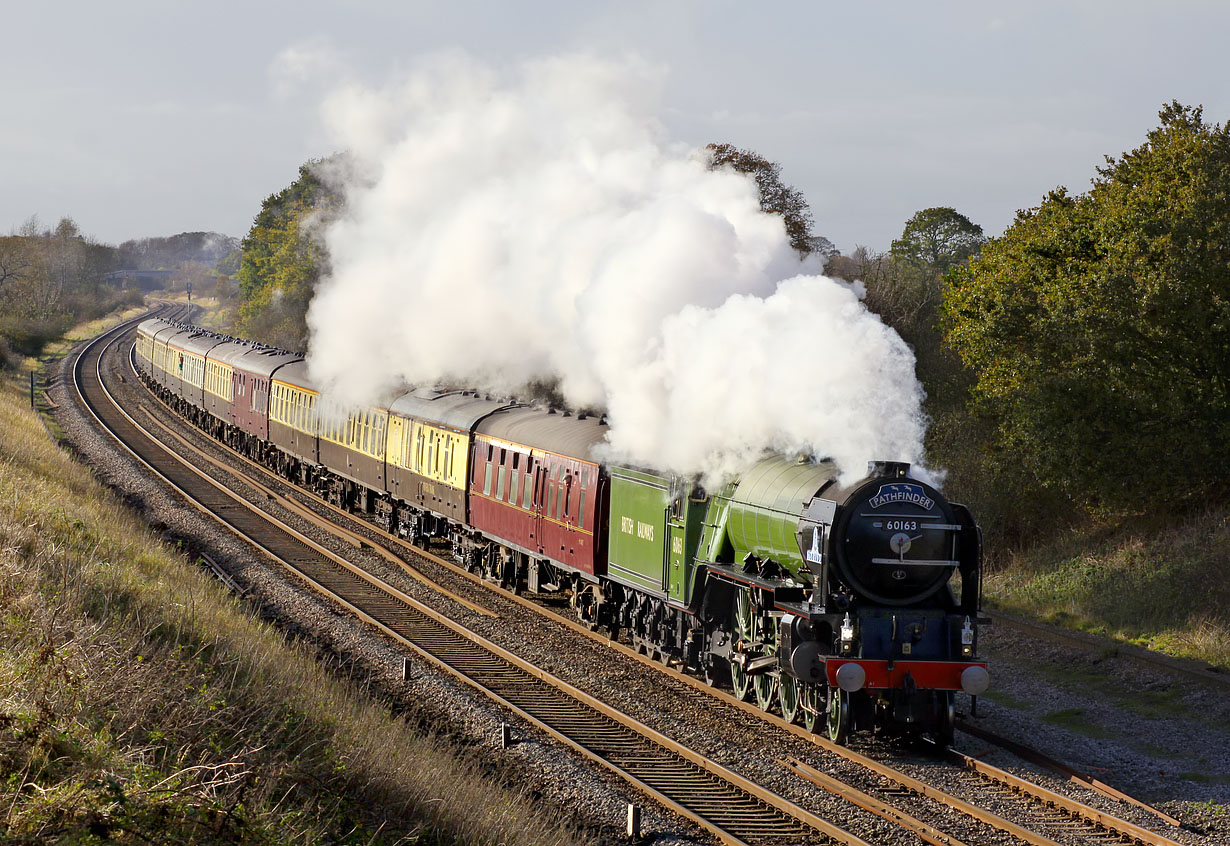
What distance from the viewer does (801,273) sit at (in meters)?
14.6

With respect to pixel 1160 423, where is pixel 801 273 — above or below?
above

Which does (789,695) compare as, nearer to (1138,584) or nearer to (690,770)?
(690,770)

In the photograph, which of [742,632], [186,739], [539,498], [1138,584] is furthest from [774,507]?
[1138,584]

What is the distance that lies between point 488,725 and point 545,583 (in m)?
6.39

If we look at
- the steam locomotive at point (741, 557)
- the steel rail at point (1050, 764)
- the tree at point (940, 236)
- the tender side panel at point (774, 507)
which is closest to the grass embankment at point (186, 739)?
the steam locomotive at point (741, 557)

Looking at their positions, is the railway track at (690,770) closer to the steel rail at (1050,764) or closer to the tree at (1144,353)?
the steel rail at (1050,764)

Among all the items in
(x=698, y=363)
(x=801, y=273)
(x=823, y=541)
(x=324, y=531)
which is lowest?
(x=324, y=531)

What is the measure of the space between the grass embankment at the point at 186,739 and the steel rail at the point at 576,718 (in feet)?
4.74

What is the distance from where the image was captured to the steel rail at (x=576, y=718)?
9.27m

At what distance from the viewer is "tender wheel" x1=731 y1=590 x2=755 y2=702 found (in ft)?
39.8

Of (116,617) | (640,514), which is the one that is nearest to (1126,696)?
(640,514)

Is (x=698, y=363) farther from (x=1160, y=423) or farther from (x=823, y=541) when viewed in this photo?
(x=1160, y=423)

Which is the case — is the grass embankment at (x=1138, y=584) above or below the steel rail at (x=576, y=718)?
above

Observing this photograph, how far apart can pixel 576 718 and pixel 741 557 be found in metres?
2.45
